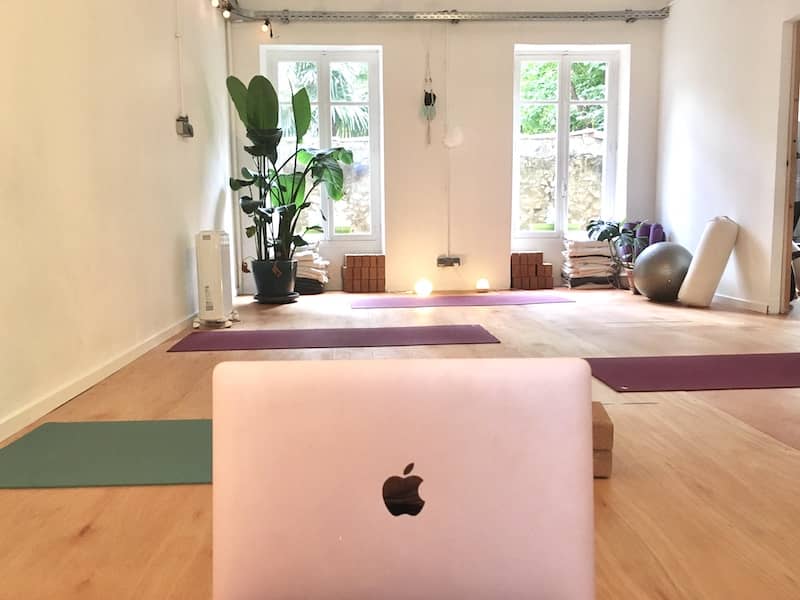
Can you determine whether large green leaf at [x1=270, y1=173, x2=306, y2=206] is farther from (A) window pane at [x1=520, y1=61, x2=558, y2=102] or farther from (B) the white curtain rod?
(A) window pane at [x1=520, y1=61, x2=558, y2=102]

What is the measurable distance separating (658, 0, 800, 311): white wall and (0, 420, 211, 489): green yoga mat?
4.50 metres

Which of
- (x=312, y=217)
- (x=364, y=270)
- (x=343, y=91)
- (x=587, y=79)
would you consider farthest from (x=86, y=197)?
(x=587, y=79)

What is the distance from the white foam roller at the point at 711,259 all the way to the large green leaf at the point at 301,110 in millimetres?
3565

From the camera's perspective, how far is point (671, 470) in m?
1.79

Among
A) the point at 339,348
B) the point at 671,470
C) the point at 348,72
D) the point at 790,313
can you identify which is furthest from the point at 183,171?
the point at 790,313

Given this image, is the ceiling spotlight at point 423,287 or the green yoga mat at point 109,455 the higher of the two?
the ceiling spotlight at point 423,287

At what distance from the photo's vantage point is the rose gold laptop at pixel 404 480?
0.63m

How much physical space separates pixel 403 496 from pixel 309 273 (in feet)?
19.2

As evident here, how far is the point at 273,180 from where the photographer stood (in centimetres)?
589

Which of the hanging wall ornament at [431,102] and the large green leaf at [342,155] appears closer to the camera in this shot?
the large green leaf at [342,155]

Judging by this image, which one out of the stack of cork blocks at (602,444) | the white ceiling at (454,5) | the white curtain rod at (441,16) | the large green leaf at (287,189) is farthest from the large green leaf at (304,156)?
the stack of cork blocks at (602,444)

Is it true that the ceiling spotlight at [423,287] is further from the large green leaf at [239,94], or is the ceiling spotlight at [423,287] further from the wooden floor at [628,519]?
the wooden floor at [628,519]

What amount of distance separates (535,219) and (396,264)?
1671 mm

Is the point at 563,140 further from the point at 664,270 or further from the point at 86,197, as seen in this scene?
the point at 86,197
